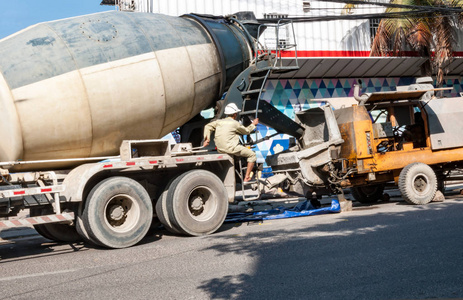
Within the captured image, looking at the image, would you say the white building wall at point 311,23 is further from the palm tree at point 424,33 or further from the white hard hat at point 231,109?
the white hard hat at point 231,109

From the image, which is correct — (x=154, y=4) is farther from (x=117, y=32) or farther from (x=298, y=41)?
(x=117, y=32)

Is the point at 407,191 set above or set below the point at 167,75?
below

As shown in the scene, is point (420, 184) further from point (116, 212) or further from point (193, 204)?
point (116, 212)

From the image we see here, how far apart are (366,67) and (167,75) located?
13667mm

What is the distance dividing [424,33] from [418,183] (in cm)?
1086

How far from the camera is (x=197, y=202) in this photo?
869cm

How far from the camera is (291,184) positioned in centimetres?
1054

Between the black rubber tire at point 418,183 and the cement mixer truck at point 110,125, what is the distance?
3314mm

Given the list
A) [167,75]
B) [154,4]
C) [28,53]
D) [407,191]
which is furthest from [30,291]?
[154,4]

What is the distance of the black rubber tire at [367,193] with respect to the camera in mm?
12172

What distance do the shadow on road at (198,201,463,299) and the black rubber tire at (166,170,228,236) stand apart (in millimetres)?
449

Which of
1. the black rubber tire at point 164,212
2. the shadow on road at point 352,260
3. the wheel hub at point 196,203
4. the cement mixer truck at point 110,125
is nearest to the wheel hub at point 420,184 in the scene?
the shadow on road at point 352,260

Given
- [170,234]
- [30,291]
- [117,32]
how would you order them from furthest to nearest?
1. [170,234]
2. [117,32]
3. [30,291]

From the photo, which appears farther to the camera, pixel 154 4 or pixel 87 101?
pixel 154 4
